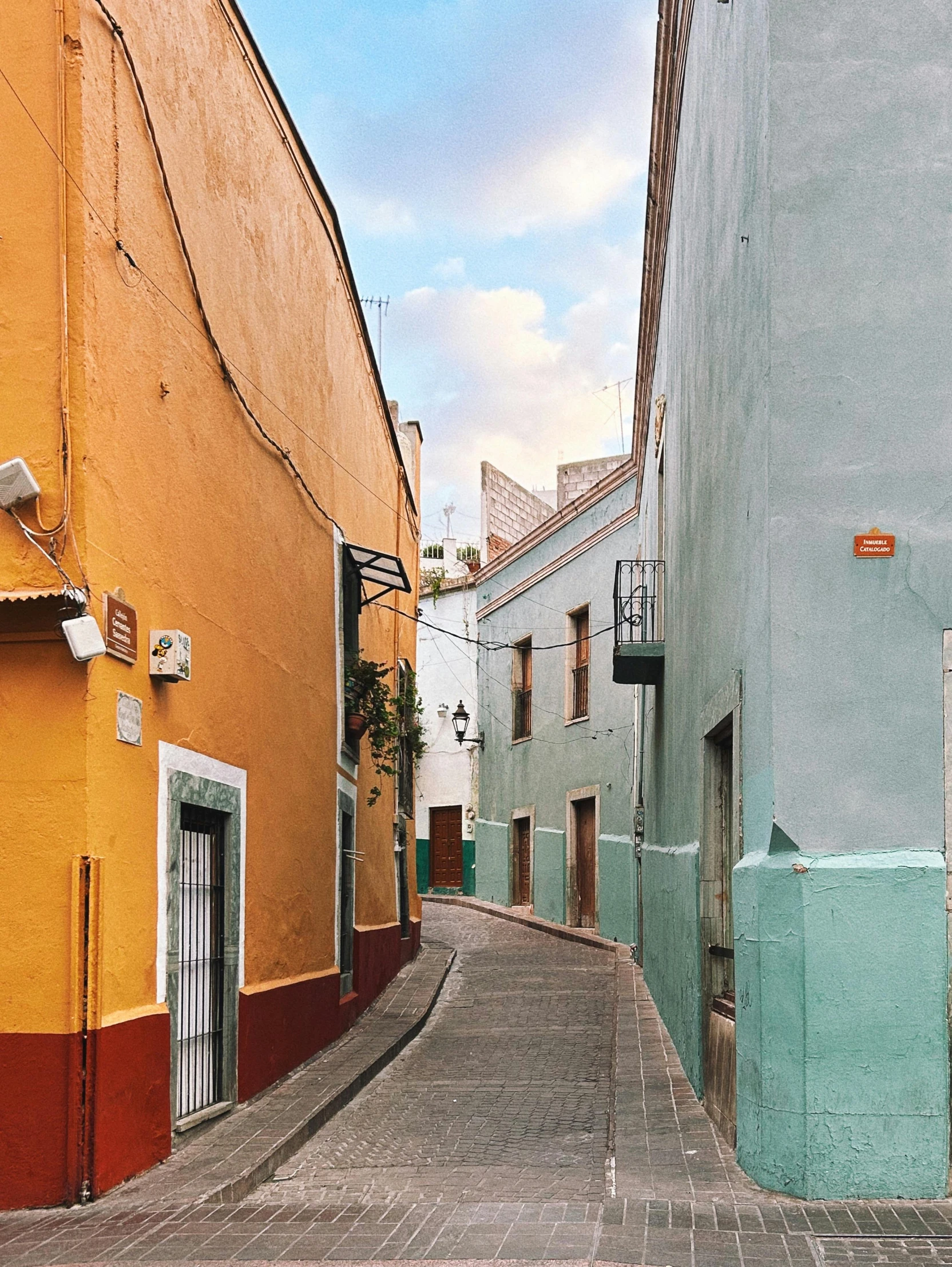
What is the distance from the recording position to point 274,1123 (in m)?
7.61

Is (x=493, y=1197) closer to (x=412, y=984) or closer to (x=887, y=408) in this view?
(x=887, y=408)

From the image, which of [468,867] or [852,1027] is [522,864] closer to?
[468,867]

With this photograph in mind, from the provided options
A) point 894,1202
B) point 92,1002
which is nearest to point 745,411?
point 894,1202

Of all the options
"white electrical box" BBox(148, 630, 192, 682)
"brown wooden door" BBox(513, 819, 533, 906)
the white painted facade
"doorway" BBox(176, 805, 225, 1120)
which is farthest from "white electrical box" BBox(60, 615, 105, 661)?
the white painted facade

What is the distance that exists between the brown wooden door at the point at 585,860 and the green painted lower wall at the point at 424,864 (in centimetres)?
710

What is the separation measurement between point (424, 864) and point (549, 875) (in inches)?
253

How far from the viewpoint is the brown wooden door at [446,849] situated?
27516 mm

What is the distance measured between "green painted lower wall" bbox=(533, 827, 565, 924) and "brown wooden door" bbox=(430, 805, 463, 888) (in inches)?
196

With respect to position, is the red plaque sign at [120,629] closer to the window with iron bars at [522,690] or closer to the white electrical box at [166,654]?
the white electrical box at [166,654]

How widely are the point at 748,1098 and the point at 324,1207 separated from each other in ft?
6.21

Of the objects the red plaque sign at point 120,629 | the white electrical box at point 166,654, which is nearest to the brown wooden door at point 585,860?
the white electrical box at point 166,654

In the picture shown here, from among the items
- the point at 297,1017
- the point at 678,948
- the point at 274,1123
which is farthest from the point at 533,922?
the point at 274,1123

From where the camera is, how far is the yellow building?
600 cm

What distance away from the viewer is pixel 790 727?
5.83 m
